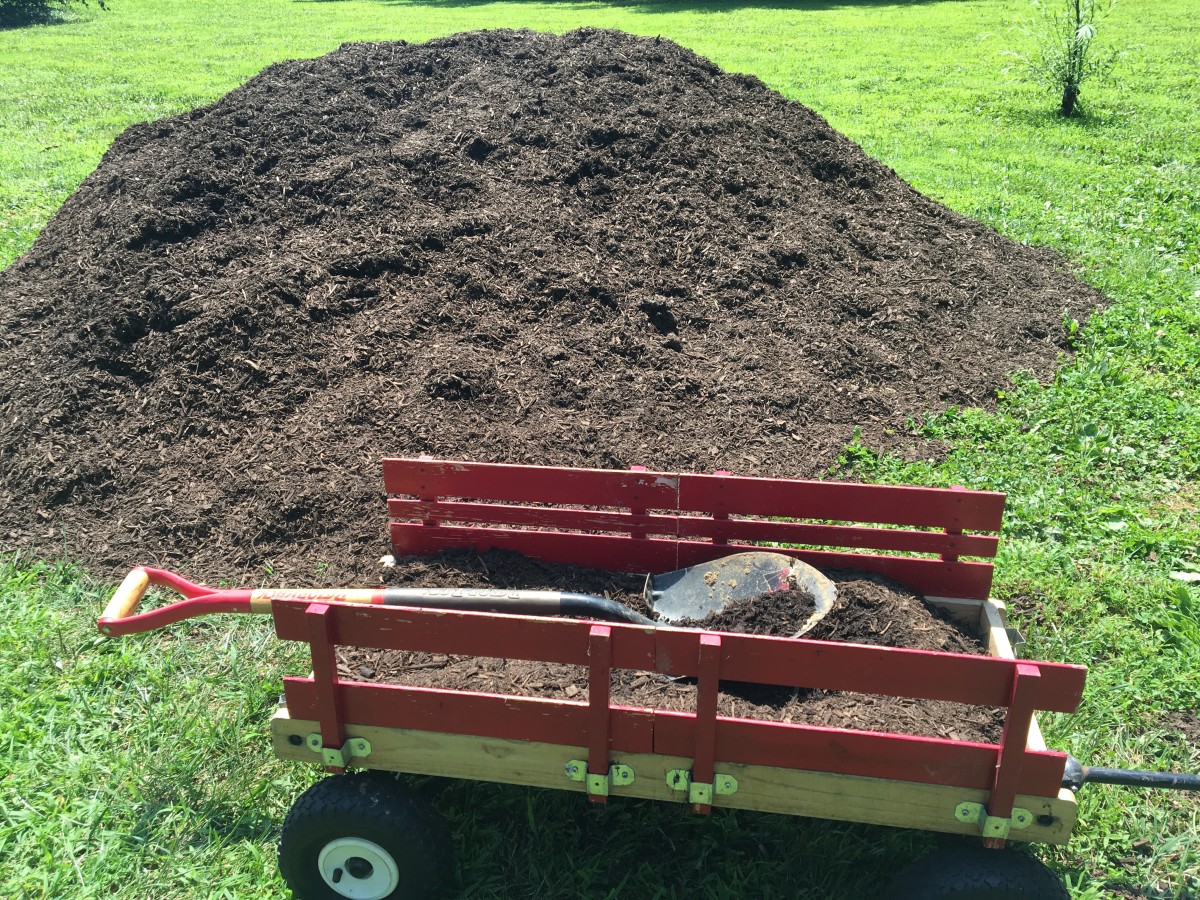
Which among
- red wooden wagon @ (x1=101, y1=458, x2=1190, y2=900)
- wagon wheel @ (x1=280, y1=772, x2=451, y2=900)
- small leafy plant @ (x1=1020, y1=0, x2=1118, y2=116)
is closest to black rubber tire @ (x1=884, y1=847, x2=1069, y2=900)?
red wooden wagon @ (x1=101, y1=458, x2=1190, y2=900)

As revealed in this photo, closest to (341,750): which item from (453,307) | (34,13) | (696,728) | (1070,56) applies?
(696,728)

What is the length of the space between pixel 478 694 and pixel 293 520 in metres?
2.44

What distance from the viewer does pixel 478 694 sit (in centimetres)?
259

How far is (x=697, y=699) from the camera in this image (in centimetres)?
244

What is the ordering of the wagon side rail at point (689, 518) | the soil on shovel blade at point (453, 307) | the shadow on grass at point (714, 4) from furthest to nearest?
the shadow on grass at point (714, 4), the soil on shovel blade at point (453, 307), the wagon side rail at point (689, 518)

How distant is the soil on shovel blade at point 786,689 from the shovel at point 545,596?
0.09m

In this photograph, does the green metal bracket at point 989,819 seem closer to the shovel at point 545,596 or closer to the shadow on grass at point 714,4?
the shovel at point 545,596

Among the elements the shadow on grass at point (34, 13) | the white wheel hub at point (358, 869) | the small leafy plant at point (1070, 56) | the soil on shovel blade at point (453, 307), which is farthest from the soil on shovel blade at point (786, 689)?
the shadow on grass at point (34, 13)

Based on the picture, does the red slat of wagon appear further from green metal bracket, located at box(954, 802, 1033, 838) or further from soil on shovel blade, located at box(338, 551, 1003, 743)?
soil on shovel blade, located at box(338, 551, 1003, 743)

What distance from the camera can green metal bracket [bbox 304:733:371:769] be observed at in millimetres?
2697

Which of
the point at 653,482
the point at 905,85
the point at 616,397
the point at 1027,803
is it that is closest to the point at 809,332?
the point at 616,397

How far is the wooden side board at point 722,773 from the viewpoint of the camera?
2.45 metres

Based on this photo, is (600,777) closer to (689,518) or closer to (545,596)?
(545,596)

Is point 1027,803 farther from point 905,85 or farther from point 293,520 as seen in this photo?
point 905,85
